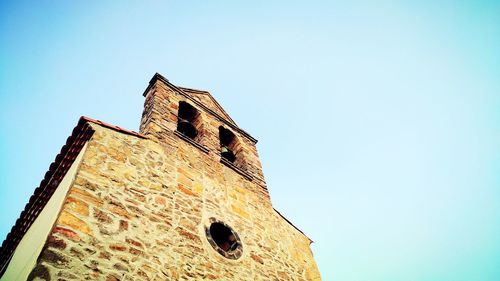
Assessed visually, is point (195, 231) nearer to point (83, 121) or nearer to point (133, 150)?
point (133, 150)

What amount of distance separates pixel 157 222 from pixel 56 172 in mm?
1844

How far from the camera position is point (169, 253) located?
3590 millimetres

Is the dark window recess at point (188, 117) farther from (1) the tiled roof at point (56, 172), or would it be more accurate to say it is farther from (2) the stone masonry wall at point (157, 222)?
(1) the tiled roof at point (56, 172)

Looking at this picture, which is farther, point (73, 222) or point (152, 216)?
point (152, 216)

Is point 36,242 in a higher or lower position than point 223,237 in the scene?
lower

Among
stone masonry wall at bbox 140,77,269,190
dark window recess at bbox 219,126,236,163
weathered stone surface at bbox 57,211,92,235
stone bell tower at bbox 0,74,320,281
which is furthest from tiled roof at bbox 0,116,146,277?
dark window recess at bbox 219,126,236,163

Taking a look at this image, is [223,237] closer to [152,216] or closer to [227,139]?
[152,216]

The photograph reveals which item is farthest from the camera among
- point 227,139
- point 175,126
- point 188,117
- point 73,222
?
point 227,139

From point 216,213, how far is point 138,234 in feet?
5.20

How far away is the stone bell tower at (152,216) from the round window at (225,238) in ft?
0.05

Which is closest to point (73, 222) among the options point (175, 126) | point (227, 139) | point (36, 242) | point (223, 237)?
point (36, 242)

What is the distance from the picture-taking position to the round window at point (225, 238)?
448 cm

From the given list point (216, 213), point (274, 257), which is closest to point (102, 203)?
point (216, 213)

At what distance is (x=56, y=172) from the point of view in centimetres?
443
